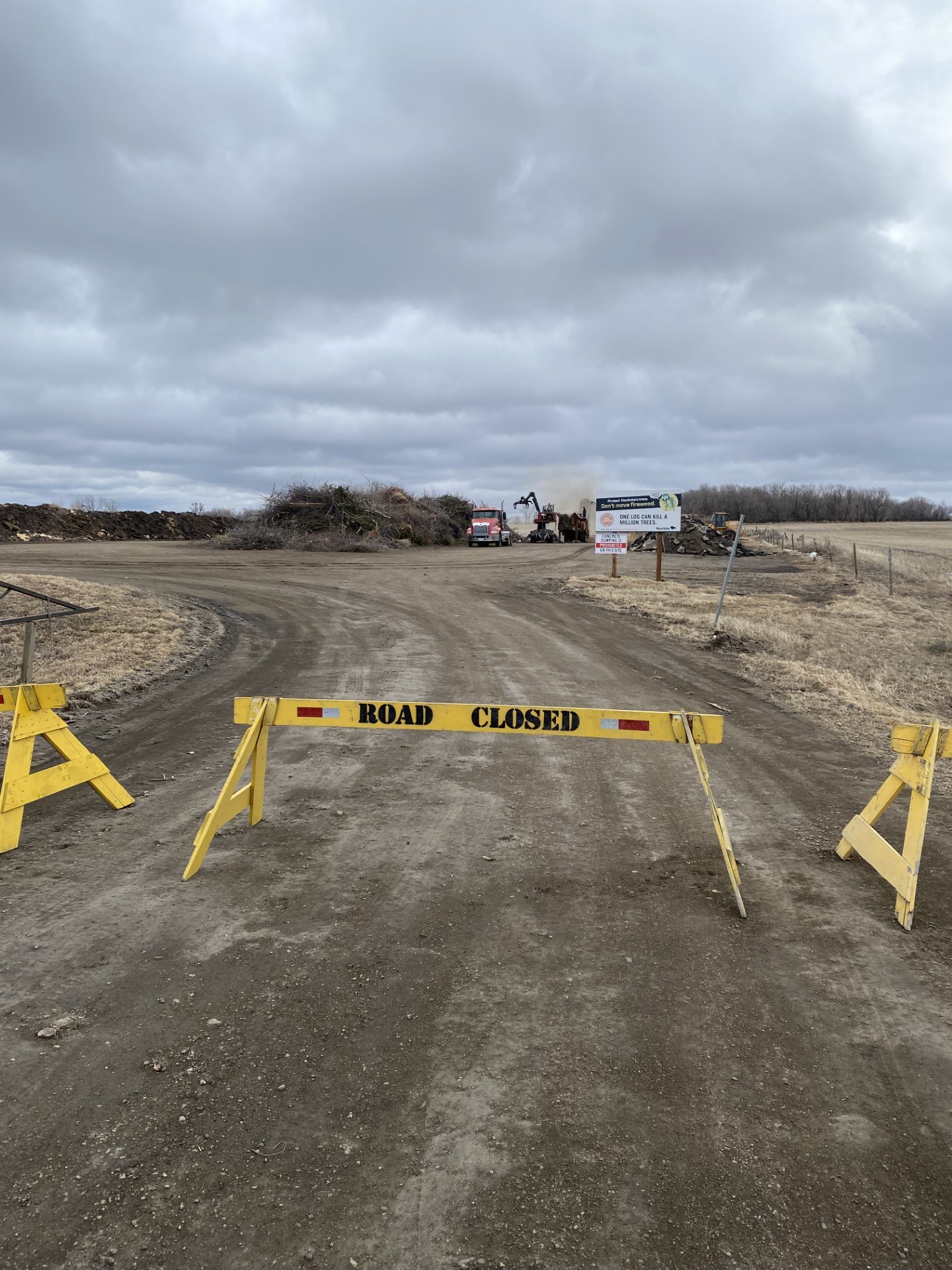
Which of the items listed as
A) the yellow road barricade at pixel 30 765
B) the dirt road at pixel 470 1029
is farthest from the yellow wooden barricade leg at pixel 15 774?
the dirt road at pixel 470 1029

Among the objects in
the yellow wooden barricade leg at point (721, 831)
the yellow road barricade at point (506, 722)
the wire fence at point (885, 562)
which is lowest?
the yellow wooden barricade leg at point (721, 831)

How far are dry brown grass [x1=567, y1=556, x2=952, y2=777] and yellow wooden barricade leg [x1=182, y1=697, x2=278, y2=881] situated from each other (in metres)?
6.69

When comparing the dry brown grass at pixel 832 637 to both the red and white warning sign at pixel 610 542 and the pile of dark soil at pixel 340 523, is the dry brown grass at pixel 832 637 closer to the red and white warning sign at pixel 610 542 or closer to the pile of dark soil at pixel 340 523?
the red and white warning sign at pixel 610 542

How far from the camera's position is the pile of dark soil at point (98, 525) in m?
39.1

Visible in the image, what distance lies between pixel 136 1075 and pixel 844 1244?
2775mm

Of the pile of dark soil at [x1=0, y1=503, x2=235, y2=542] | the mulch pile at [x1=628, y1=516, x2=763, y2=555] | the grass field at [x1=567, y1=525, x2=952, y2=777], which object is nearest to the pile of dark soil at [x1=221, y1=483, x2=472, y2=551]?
the pile of dark soil at [x1=0, y1=503, x2=235, y2=542]

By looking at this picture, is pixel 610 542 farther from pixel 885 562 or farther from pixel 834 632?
pixel 885 562

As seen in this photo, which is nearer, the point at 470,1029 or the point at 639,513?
the point at 470,1029

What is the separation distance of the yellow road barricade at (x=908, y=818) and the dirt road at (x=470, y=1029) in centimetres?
20

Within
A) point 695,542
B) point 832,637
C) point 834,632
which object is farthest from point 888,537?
point 832,637

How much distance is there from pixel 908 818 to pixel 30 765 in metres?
6.35

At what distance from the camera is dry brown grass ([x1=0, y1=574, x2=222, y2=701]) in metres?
11.1

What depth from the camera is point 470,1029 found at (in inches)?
148

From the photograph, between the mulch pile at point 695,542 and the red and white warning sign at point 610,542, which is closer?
the red and white warning sign at point 610,542
